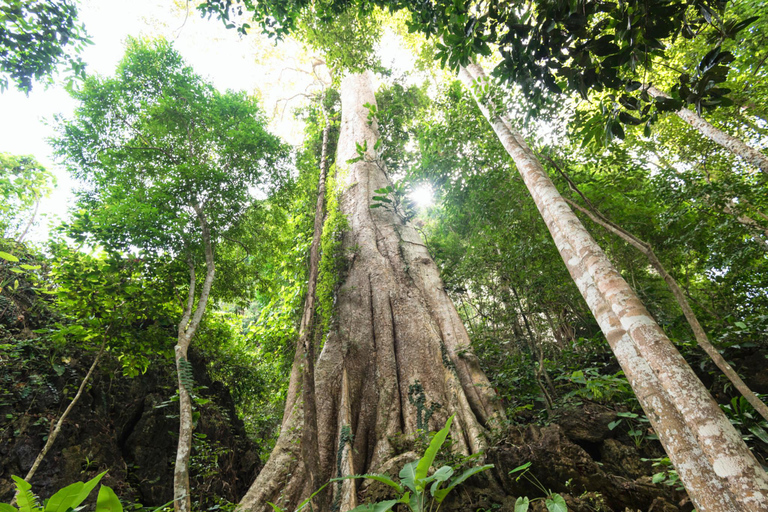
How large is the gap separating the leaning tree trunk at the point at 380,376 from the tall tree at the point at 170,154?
180 centimetres

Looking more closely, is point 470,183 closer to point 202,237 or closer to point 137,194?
point 202,237

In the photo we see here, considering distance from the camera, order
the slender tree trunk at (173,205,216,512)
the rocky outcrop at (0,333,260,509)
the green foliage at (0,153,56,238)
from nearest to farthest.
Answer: the slender tree trunk at (173,205,216,512), the rocky outcrop at (0,333,260,509), the green foliage at (0,153,56,238)

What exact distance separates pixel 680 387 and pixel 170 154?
19.6ft

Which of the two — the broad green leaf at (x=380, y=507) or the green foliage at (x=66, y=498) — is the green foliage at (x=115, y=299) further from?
the broad green leaf at (x=380, y=507)

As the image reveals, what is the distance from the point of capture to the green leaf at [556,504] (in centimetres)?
188

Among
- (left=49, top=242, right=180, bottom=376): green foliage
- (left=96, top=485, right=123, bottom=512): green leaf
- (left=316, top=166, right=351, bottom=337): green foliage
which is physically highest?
(left=316, top=166, right=351, bottom=337): green foliage

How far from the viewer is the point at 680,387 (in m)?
1.66

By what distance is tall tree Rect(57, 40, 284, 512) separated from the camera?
418cm

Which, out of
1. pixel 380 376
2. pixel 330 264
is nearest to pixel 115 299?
pixel 330 264

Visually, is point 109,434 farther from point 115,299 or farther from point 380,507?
point 380,507

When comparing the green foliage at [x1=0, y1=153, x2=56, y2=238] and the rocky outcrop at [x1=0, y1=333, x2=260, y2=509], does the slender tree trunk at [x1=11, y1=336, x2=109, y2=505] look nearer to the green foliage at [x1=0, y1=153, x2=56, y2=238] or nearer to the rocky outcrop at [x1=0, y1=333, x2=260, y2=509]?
the rocky outcrop at [x1=0, y1=333, x2=260, y2=509]

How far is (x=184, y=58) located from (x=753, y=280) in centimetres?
836

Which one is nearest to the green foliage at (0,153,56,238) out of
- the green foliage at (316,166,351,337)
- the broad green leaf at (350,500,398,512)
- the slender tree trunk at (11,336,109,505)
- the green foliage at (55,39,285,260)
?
the green foliage at (55,39,285,260)

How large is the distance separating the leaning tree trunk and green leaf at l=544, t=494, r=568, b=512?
1.00 meters
